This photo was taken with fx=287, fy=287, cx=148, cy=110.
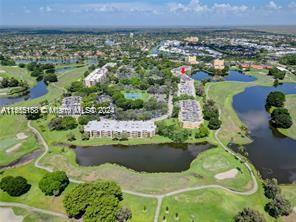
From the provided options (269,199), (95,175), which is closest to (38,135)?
(95,175)

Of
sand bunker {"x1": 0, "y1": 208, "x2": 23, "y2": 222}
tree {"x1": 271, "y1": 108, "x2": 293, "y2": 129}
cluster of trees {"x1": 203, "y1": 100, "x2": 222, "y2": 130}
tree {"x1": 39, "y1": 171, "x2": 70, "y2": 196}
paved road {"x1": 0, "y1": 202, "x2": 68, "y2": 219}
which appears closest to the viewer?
sand bunker {"x1": 0, "y1": 208, "x2": 23, "y2": 222}

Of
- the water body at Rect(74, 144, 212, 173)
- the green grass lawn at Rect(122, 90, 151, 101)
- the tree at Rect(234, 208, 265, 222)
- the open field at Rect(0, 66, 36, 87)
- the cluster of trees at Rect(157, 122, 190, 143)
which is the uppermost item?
the tree at Rect(234, 208, 265, 222)

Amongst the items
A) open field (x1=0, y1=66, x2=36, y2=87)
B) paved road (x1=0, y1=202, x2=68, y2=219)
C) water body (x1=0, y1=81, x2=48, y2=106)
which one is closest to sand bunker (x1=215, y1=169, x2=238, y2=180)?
paved road (x1=0, y1=202, x2=68, y2=219)

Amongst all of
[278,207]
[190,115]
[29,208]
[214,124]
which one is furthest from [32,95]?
[278,207]

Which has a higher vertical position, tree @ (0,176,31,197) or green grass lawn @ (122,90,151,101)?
tree @ (0,176,31,197)

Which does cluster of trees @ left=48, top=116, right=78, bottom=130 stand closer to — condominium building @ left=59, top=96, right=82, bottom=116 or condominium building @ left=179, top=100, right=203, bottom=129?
condominium building @ left=59, top=96, right=82, bottom=116

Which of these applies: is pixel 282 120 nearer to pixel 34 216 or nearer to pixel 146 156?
pixel 146 156

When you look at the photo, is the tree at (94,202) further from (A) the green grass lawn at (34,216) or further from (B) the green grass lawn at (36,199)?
(B) the green grass lawn at (36,199)
